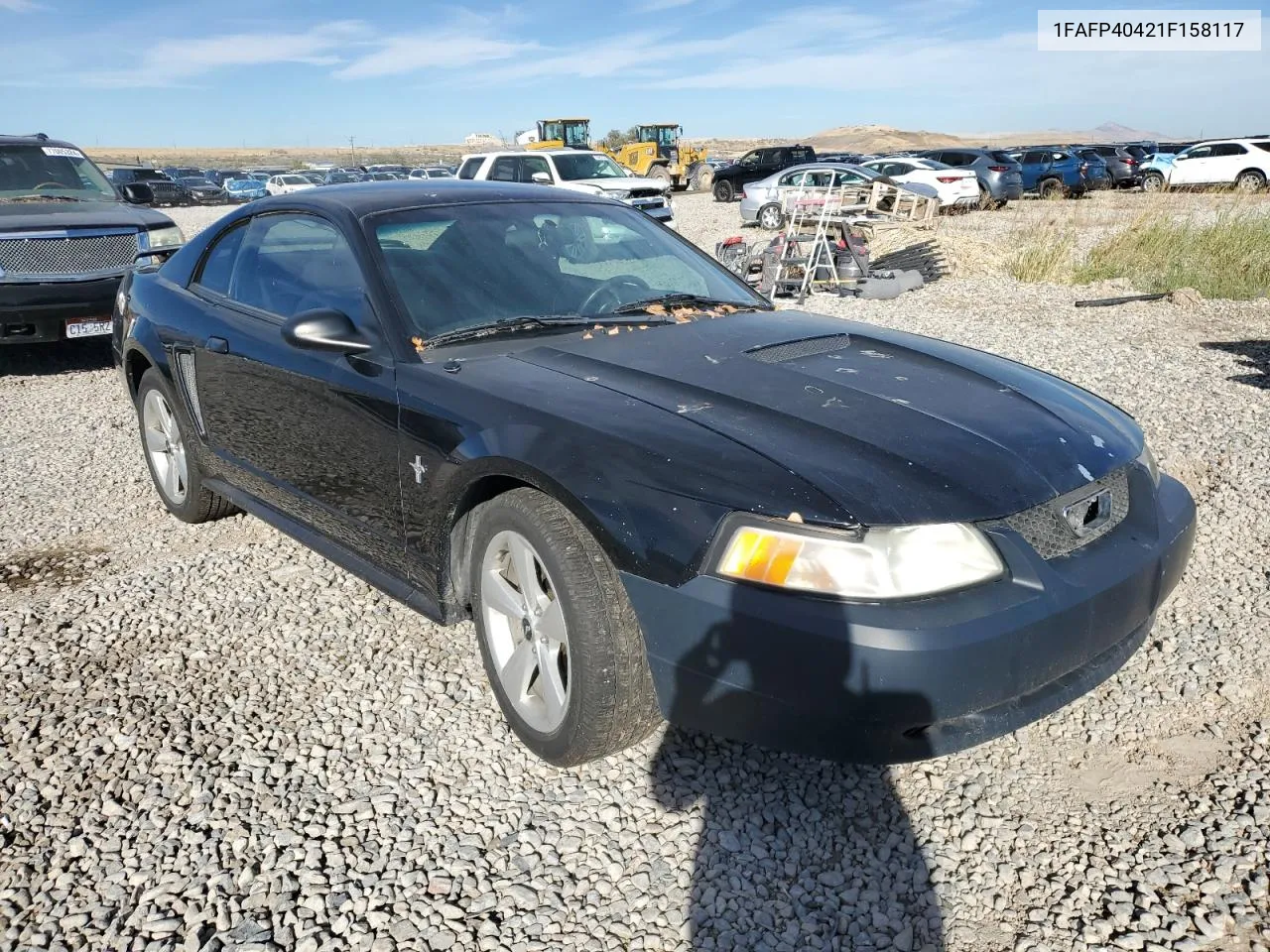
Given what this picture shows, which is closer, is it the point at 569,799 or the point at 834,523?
the point at 834,523

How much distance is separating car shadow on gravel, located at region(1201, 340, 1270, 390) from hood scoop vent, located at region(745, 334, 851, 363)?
5.08 metres

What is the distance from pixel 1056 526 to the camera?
2.25 meters

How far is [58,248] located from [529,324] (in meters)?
6.00

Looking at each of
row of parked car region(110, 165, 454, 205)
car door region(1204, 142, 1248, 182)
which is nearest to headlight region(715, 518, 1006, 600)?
car door region(1204, 142, 1248, 182)

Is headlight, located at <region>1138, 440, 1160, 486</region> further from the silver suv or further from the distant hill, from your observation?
the distant hill

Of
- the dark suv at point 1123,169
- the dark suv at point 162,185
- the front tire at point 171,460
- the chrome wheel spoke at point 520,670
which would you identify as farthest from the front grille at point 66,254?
the dark suv at point 162,185

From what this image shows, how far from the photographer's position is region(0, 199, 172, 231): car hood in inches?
282

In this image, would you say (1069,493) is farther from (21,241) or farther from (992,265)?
(992,265)

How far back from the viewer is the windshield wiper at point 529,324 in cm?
291

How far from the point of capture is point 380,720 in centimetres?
283

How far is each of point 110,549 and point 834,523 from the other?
352 cm

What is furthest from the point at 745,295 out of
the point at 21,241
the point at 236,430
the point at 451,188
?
the point at 21,241

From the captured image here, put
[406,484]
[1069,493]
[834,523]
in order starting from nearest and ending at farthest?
1. [834,523]
2. [1069,493]
3. [406,484]

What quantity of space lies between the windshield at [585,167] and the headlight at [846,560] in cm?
1728
